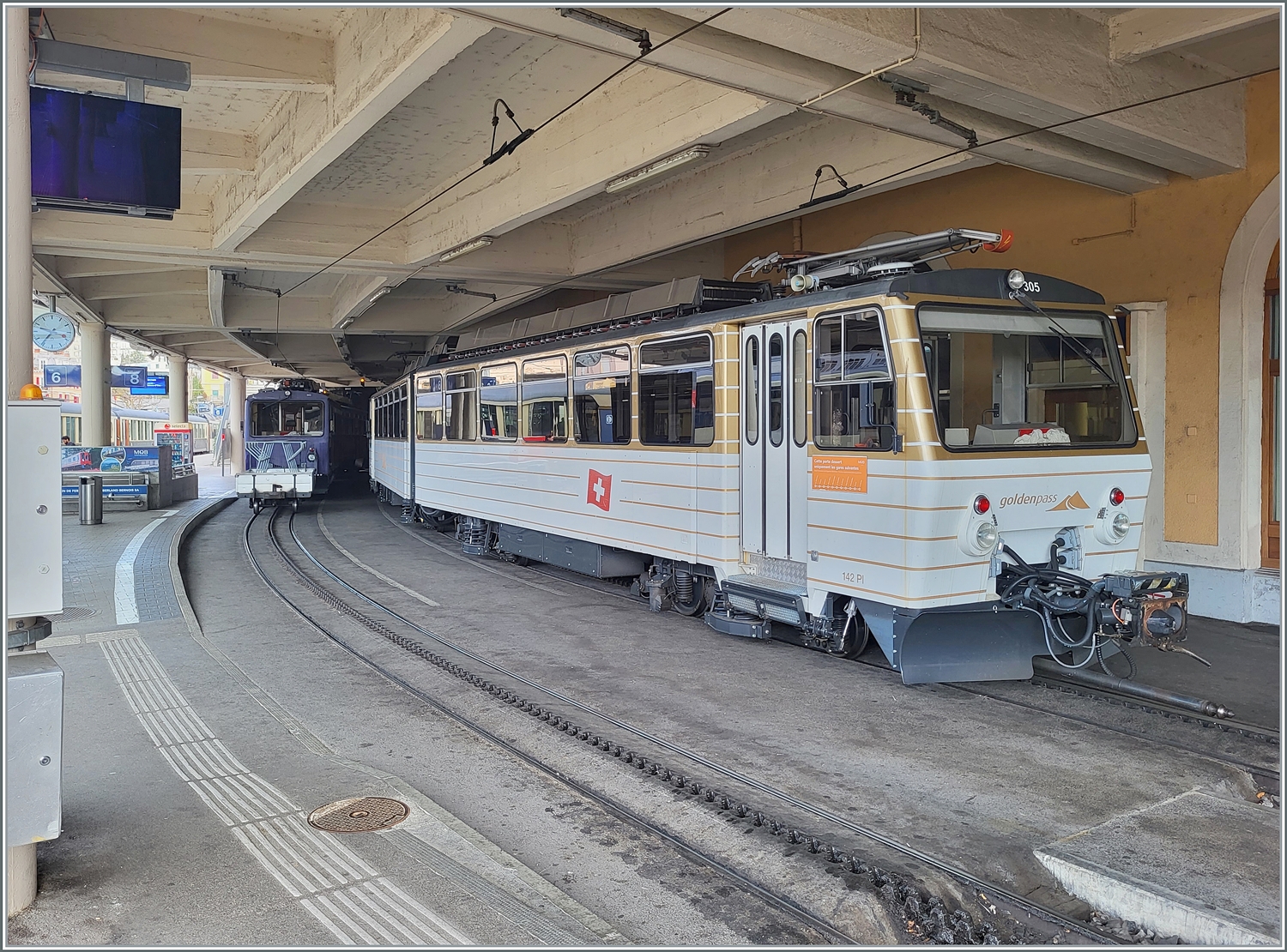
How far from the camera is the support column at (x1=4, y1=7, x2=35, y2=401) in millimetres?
3971

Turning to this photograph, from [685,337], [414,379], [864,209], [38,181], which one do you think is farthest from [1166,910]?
[414,379]

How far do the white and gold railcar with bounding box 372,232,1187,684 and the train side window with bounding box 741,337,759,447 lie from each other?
2cm

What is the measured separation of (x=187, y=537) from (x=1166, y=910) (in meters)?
17.5

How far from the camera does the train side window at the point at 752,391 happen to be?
8.59 m

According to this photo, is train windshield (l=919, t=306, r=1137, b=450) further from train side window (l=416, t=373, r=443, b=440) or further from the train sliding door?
train side window (l=416, t=373, r=443, b=440)

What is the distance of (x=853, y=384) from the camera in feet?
24.4

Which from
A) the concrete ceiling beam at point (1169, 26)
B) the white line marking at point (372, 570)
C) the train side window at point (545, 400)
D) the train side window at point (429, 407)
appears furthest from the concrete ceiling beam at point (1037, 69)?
the train side window at point (429, 407)

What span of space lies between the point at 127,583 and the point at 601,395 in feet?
20.7

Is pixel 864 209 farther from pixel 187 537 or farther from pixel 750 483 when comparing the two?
pixel 187 537

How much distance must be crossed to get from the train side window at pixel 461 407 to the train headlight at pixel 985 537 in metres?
9.64

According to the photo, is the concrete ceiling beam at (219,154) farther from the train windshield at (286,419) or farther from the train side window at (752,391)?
the train windshield at (286,419)

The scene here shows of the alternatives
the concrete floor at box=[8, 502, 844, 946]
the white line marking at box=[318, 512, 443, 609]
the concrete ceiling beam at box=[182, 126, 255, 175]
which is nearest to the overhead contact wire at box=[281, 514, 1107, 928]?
the concrete floor at box=[8, 502, 844, 946]

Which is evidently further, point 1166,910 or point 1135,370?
point 1135,370

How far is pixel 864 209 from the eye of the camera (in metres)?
14.0
